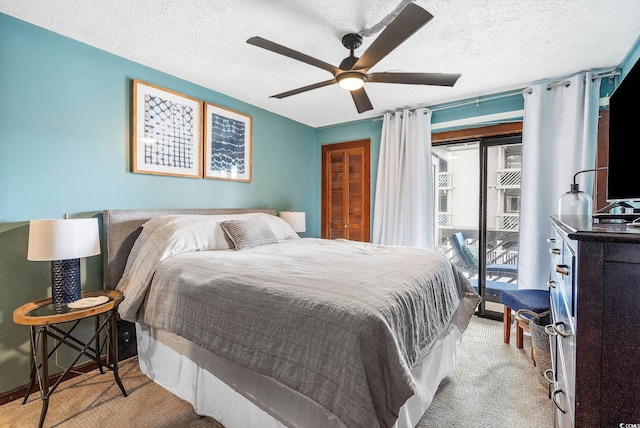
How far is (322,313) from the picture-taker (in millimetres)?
1191

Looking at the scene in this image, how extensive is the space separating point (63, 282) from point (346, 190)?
341cm

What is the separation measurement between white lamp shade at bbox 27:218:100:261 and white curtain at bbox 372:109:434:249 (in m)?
3.18

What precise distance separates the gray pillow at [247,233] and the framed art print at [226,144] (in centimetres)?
80

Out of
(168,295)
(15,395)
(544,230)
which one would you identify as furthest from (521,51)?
(15,395)

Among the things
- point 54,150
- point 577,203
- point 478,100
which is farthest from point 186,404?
point 478,100

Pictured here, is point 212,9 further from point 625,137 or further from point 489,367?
point 489,367

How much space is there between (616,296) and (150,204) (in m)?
3.09

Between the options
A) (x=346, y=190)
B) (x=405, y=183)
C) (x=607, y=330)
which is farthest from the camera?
(x=346, y=190)

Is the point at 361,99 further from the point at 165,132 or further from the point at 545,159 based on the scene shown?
the point at 545,159

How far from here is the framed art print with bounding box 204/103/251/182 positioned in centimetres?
317

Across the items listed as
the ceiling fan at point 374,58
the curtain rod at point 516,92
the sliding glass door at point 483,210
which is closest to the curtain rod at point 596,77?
the curtain rod at point 516,92

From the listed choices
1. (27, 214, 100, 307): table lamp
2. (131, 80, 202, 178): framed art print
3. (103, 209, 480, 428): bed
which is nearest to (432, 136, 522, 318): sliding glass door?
(103, 209, 480, 428): bed

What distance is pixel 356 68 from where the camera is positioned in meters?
2.01

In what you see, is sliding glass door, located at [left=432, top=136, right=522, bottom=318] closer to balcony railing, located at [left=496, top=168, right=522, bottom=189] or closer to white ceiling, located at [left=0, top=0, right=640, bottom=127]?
balcony railing, located at [left=496, top=168, right=522, bottom=189]
